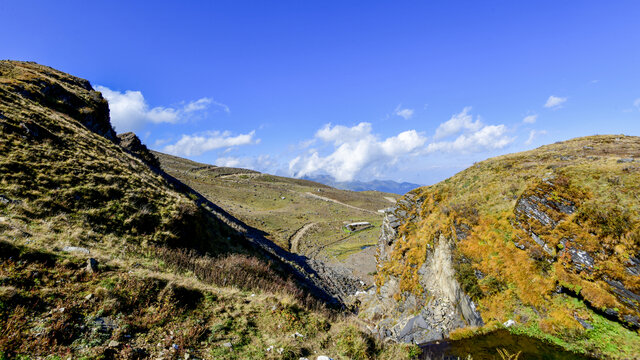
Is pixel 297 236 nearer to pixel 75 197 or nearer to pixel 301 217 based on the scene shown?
pixel 301 217

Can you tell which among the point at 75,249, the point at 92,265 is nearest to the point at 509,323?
the point at 92,265

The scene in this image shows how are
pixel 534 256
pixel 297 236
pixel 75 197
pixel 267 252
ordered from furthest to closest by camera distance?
pixel 297 236 < pixel 267 252 < pixel 534 256 < pixel 75 197

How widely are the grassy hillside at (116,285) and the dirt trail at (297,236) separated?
42088 mm

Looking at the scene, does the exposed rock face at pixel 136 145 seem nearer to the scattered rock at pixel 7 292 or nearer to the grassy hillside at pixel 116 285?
the grassy hillside at pixel 116 285

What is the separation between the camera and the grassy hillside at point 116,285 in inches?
276

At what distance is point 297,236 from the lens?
229 ft

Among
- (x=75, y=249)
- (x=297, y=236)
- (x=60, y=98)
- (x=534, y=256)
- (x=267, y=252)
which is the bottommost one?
(x=297, y=236)

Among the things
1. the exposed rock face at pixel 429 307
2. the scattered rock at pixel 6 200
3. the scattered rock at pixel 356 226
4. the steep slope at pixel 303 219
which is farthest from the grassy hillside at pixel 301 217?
the scattered rock at pixel 6 200

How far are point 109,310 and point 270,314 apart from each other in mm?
5364

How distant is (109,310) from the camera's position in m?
7.89

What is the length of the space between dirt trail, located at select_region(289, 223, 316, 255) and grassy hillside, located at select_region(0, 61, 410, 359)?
42.1m

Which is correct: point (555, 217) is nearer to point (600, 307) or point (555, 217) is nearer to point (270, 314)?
point (600, 307)

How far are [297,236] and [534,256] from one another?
193ft

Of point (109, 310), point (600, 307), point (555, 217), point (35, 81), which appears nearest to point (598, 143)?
point (555, 217)
